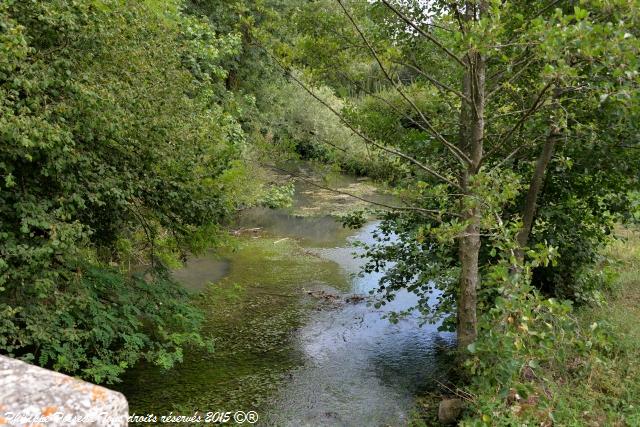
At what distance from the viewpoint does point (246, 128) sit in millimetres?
18438

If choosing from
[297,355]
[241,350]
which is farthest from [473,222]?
[241,350]

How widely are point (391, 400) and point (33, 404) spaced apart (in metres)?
5.00

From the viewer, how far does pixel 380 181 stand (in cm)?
862

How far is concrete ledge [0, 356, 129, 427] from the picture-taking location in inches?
92.7

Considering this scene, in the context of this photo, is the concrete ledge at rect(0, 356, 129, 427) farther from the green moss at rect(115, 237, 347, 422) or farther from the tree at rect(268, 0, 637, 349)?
the green moss at rect(115, 237, 347, 422)

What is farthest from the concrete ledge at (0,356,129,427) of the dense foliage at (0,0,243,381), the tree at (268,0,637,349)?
the tree at (268,0,637,349)

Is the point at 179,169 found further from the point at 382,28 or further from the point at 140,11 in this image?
the point at 382,28

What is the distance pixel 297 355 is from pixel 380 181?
10.1 ft

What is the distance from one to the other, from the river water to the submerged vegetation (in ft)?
0.26

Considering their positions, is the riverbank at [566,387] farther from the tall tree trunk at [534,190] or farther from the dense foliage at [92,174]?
the dense foliage at [92,174]

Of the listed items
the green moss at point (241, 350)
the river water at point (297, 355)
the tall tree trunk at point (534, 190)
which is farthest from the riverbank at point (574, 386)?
the green moss at point (241, 350)

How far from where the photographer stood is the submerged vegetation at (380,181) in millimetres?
4203

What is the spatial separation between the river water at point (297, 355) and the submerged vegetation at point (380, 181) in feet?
0.26

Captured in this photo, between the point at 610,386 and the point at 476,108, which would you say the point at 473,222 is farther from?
the point at 610,386
